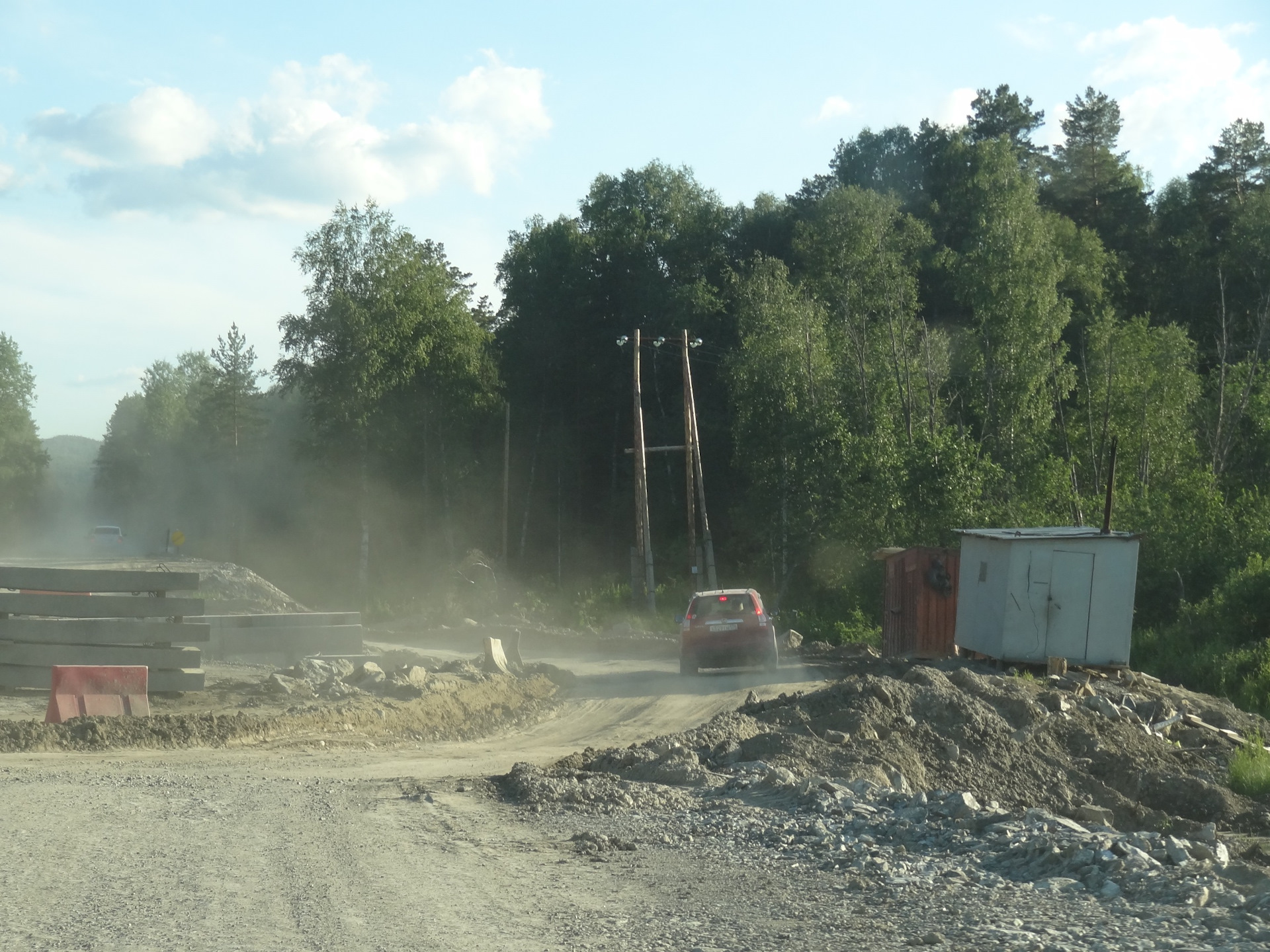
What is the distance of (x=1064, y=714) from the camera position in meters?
13.5

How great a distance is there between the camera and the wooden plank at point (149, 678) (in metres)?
16.3

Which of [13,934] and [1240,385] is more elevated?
[1240,385]

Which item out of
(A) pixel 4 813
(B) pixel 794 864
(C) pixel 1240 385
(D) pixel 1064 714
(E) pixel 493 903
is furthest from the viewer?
(C) pixel 1240 385

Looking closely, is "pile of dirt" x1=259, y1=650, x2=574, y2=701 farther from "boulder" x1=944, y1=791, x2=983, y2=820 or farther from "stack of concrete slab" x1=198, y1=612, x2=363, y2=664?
"boulder" x1=944, y1=791, x2=983, y2=820

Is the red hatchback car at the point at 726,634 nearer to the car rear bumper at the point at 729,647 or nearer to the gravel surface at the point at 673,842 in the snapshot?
the car rear bumper at the point at 729,647

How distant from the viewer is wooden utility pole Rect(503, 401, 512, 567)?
184 feet

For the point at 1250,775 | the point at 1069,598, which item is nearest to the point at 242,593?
the point at 1069,598

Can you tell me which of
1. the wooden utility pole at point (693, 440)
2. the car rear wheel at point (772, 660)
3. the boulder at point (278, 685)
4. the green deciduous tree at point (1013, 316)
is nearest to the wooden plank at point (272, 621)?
the boulder at point (278, 685)

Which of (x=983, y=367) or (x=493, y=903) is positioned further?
(x=983, y=367)

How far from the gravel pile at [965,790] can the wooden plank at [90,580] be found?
7327 mm

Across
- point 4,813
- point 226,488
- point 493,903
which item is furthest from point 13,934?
point 226,488

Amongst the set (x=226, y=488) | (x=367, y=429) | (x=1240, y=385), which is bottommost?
(x=226, y=488)

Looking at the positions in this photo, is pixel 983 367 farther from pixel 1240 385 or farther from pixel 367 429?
pixel 367 429

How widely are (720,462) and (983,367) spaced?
55.4 feet
